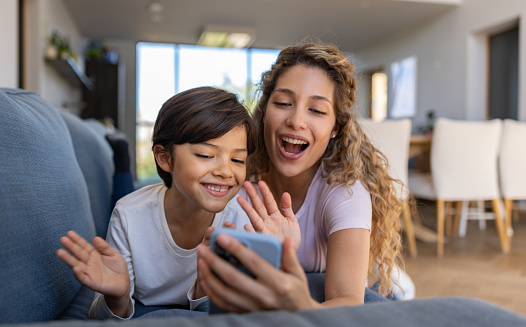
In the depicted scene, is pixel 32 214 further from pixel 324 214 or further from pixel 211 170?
pixel 324 214

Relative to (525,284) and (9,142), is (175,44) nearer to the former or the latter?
(525,284)

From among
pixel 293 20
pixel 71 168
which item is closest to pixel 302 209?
pixel 71 168

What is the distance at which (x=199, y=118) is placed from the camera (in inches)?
37.6

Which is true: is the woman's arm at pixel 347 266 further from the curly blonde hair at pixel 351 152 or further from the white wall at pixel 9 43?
the white wall at pixel 9 43

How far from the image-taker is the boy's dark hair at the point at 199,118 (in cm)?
96

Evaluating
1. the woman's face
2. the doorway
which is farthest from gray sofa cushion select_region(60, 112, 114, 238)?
the doorway

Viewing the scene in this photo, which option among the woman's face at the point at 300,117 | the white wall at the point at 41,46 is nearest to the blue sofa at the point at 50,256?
the woman's face at the point at 300,117

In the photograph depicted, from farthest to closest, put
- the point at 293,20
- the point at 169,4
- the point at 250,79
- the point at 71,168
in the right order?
the point at 250,79 < the point at 293,20 < the point at 169,4 < the point at 71,168

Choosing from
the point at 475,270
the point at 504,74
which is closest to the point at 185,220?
the point at 475,270

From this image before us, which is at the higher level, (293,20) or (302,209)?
(293,20)

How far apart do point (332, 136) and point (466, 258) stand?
2451mm

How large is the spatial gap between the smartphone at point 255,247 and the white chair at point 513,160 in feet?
11.7

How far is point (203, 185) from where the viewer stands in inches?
38.0

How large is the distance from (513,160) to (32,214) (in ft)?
12.1
